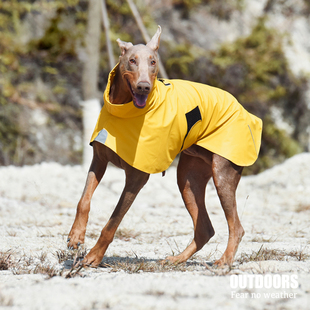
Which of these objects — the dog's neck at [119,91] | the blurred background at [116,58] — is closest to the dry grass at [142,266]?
the dog's neck at [119,91]

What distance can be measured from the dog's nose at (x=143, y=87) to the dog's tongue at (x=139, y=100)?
10 centimetres

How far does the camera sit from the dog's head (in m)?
3.32

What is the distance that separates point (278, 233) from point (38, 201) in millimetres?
4222

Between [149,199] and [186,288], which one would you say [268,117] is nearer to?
[149,199]

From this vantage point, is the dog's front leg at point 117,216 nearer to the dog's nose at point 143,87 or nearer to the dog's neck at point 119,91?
the dog's neck at point 119,91

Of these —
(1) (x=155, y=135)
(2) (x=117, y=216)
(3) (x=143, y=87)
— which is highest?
(3) (x=143, y=87)

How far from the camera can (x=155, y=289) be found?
256 cm

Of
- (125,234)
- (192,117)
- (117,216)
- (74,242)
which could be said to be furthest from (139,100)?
(125,234)

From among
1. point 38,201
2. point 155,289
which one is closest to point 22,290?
point 155,289

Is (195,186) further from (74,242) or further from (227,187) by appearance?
(74,242)

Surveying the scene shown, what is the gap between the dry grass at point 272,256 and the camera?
382 centimetres

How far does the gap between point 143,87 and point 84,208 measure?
1240mm

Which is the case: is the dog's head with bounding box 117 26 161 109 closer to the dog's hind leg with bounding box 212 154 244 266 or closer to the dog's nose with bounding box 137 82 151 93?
the dog's nose with bounding box 137 82 151 93

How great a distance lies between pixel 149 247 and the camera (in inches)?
184
